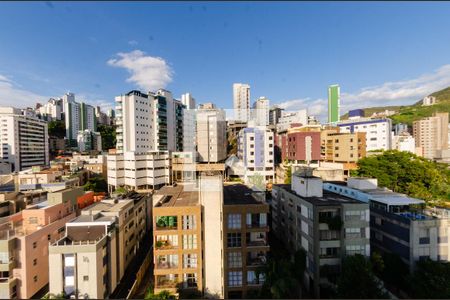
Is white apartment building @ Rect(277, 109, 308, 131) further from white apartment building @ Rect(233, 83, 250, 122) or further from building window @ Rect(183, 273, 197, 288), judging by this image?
building window @ Rect(183, 273, 197, 288)

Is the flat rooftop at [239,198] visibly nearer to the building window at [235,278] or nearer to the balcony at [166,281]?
the building window at [235,278]

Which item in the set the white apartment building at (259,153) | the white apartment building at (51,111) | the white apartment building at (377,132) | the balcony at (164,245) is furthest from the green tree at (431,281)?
the white apartment building at (51,111)

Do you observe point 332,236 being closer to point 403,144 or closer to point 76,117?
point 403,144

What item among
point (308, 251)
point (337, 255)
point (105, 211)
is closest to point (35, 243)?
point (105, 211)

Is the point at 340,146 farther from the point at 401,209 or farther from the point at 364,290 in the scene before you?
the point at 364,290

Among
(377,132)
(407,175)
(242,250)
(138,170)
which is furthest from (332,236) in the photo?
(377,132)

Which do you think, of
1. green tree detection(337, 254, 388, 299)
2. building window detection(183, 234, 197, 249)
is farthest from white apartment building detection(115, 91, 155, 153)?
green tree detection(337, 254, 388, 299)
